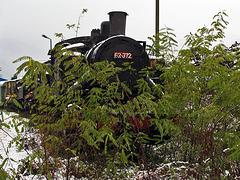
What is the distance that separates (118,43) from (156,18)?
8.05 meters

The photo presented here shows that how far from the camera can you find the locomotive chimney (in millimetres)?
7140

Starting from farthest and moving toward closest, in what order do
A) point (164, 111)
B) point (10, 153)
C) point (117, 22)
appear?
point (117, 22) → point (10, 153) → point (164, 111)

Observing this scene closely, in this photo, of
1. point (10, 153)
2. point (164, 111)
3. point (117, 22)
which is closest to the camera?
point (164, 111)

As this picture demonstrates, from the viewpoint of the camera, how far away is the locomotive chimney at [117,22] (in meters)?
7.14

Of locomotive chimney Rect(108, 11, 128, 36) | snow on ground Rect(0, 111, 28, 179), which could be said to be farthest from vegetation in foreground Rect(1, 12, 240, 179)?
locomotive chimney Rect(108, 11, 128, 36)

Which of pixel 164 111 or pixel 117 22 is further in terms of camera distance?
pixel 117 22

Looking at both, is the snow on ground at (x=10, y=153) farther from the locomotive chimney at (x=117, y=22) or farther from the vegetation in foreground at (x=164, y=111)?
the locomotive chimney at (x=117, y=22)

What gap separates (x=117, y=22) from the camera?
23.5ft

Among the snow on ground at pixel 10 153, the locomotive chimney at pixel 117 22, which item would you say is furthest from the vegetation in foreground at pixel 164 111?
the locomotive chimney at pixel 117 22

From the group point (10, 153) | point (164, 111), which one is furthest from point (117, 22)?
point (164, 111)

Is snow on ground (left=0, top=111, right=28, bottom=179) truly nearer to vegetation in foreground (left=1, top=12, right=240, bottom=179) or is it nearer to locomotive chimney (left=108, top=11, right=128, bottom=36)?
vegetation in foreground (left=1, top=12, right=240, bottom=179)

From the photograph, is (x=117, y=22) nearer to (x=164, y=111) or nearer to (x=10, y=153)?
(x=10, y=153)

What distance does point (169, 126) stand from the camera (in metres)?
3.00

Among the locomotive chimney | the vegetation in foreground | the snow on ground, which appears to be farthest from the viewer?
the locomotive chimney
